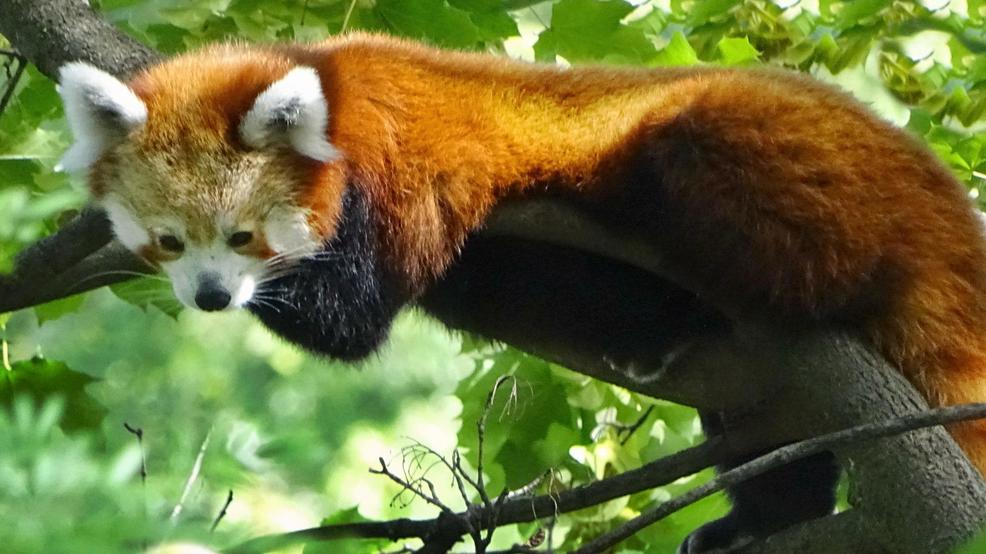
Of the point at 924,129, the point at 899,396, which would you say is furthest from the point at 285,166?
the point at 924,129

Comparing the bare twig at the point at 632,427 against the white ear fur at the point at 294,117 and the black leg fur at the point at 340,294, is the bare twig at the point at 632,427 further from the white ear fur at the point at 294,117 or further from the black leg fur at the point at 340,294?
the white ear fur at the point at 294,117

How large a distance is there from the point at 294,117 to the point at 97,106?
41 centimetres

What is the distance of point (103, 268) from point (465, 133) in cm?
91

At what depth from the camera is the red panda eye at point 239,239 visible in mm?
2461

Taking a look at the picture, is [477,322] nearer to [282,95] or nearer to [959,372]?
[282,95]

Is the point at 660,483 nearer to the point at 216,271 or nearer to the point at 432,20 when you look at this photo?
the point at 216,271

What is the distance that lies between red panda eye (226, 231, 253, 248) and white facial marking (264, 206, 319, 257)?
0.12 feet

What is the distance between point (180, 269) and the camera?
8.02 feet

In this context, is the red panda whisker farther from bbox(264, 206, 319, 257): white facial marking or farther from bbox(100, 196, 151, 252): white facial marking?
bbox(264, 206, 319, 257): white facial marking

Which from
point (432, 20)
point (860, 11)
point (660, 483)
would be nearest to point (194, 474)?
point (660, 483)

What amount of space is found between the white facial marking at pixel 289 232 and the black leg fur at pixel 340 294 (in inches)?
1.2

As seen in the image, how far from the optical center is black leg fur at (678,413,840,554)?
271cm

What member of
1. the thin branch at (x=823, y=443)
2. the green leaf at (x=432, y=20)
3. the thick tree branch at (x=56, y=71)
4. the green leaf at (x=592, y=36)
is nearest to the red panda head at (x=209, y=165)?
the thick tree branch at (x=56, y=71)

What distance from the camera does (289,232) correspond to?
250 centimetres
